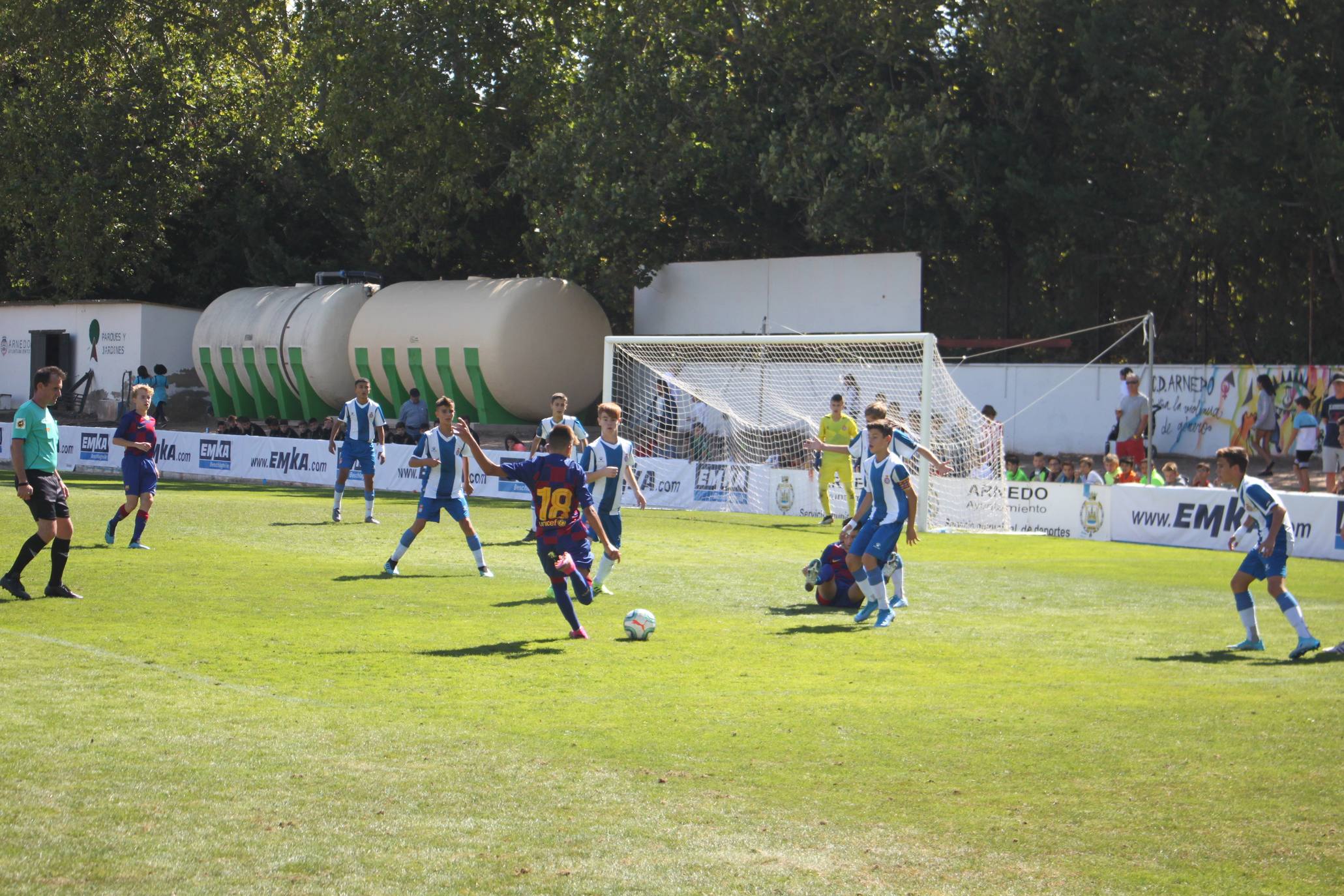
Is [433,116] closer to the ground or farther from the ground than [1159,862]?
farther from the ground

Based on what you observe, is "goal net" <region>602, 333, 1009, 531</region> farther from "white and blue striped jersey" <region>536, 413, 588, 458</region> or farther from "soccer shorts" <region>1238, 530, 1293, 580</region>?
"soccer shorts" <region>1238, 530, 1293, 580</region>

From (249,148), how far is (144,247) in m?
5.45

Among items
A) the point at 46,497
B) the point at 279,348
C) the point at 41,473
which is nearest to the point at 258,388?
the point at 279,348

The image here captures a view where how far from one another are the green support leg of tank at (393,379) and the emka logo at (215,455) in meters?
6.13

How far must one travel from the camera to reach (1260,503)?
11672 millimetres

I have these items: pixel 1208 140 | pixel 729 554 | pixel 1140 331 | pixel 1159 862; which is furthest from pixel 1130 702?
pixel 1140 331

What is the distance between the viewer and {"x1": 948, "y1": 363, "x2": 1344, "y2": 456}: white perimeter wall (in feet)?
98.8

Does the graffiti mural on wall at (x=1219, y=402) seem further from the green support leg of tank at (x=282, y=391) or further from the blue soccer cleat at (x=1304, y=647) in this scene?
the green support leg of tank at (x=282, y=391)

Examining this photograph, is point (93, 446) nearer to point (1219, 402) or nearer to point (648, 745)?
point (1219, 402)

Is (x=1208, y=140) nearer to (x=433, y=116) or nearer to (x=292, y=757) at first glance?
(x=433, y=116)

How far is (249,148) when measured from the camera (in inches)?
2014

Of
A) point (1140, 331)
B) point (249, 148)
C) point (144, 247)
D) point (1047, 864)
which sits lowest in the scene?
point (1047, 864)

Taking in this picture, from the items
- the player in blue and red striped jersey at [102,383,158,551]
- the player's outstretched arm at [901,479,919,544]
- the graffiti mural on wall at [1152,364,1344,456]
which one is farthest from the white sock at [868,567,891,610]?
the graffiti mural on wall at [1152,364,1344,456]

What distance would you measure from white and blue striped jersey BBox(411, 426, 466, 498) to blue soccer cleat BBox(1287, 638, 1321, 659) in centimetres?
857
